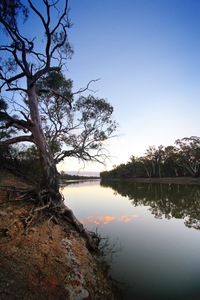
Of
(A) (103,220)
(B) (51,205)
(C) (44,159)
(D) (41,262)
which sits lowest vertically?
(A) (103,220)

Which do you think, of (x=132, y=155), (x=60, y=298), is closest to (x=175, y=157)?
(x=132, y=155)

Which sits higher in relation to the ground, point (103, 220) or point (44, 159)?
point (44, 159)

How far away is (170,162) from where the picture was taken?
1972 inches

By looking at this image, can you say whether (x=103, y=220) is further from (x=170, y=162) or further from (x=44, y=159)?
(x=170, y=162)

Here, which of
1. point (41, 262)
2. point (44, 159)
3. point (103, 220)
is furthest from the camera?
point (103, 220)

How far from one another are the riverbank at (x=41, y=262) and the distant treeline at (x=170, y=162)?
40.8 metres

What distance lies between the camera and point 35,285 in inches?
95.8

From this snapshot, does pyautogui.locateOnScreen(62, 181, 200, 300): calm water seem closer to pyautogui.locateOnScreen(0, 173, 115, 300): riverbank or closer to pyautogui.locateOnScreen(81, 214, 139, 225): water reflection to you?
pyautogui.locateOnScreen(81, 214, 139, 225): water reflection

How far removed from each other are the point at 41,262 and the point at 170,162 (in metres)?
52.1

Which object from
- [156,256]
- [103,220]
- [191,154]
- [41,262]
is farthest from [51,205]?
[191,154]

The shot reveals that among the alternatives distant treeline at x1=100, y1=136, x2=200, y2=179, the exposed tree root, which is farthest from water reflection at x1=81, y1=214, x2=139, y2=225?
distant treeline at x1=100, y1=136, x2=200, y2=179

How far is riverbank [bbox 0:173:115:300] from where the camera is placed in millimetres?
2398

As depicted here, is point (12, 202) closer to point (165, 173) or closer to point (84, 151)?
point (84, 151)

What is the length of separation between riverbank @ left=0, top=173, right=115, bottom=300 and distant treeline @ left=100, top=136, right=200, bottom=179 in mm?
40823
